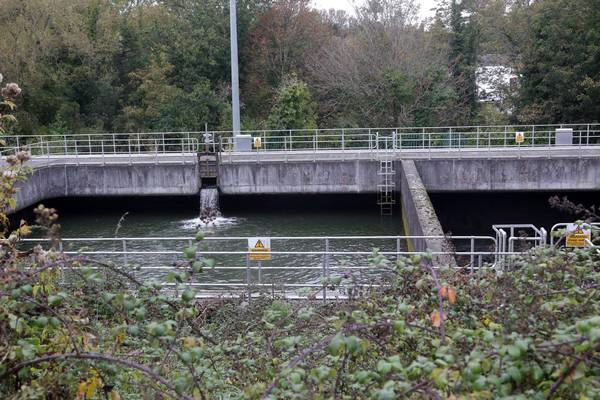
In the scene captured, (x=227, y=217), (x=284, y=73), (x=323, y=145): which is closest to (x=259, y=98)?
(x=284, y=73)

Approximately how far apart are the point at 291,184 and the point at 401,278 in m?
18.6

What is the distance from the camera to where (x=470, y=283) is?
5316mm

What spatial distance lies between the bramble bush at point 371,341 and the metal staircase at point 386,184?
17.4 meters

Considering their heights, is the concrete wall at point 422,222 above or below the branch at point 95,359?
below

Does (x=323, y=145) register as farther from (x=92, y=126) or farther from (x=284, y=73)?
(x=92, y=126)

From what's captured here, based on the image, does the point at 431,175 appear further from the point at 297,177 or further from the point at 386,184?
the point at 297,177

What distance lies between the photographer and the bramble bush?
3.20 meters

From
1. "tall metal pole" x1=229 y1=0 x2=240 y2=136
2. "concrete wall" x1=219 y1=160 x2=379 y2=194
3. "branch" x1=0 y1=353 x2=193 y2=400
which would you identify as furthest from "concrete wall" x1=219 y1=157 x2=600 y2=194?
"branch" x1=0 y1=353 x2=193 y2=400

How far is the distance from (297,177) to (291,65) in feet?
47.7

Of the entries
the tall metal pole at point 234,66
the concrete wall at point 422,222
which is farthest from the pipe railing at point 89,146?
the concrete wall at point 422,222

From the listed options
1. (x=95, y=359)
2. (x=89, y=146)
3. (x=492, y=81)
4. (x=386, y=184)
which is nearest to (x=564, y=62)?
(x=492, y=81)

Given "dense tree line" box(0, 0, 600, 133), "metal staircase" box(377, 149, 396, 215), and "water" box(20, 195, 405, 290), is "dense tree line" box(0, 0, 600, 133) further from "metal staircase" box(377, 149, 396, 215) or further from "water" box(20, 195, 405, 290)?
"metal staircase" box(377, 149, 396, 215)

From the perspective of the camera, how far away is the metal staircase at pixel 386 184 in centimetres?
2294

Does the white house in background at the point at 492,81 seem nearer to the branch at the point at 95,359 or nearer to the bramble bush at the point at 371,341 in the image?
the bramble bush at the point at 371,341
